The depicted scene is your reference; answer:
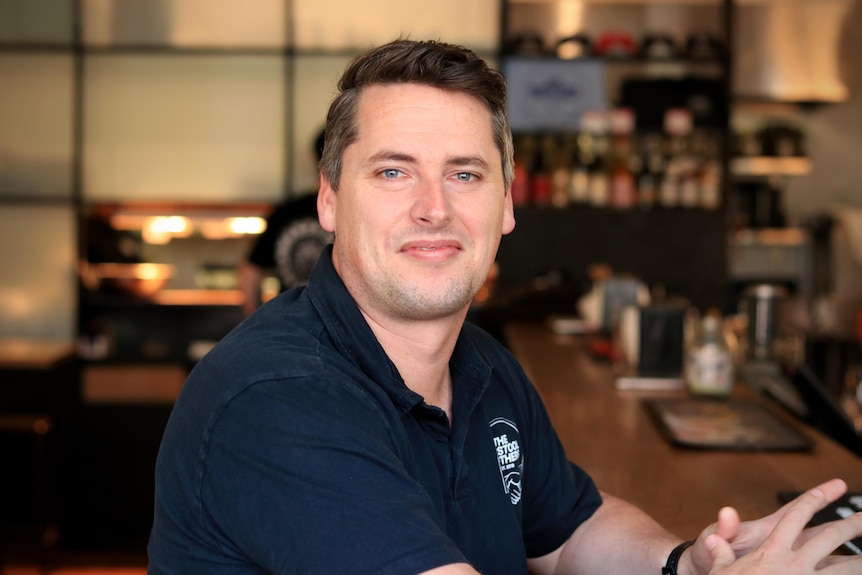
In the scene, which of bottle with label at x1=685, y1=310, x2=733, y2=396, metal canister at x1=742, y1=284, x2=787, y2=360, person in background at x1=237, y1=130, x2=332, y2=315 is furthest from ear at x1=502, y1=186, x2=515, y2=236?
person in background at x1=237, y1=130, x2=332, y2=315

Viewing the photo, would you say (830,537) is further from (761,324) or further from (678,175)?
(678,175)

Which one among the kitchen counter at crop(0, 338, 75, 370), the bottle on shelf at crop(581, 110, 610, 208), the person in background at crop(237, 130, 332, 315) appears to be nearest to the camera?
the person in background at crop(237, 130, 332, 315)

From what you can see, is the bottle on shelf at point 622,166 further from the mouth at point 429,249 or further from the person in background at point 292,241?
the mouth at point 429,249

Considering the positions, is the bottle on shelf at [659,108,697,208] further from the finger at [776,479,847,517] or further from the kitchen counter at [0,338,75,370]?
the finger at [776,479,847,517]

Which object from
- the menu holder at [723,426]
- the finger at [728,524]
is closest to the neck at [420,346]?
the finger at [728,524]

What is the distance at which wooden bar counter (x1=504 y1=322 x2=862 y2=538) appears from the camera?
58.4 inches

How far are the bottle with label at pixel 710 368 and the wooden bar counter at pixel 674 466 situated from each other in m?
0.10

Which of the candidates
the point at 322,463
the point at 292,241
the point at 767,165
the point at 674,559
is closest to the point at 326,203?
the point at 322,463

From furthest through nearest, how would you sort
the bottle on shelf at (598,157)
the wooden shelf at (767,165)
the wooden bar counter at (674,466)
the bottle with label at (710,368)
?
the wooden shelf at (767,165)
the bottle on shelf at (598,157)
the bottle with label at (710,368)
the wooden bar counter at (674,466)

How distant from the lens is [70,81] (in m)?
4.50

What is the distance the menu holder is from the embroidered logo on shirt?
591 mm

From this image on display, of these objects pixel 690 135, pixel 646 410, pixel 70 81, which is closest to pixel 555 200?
pixel 690 135

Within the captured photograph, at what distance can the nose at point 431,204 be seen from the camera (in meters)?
1.22

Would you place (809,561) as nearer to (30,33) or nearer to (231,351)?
(231,351)
